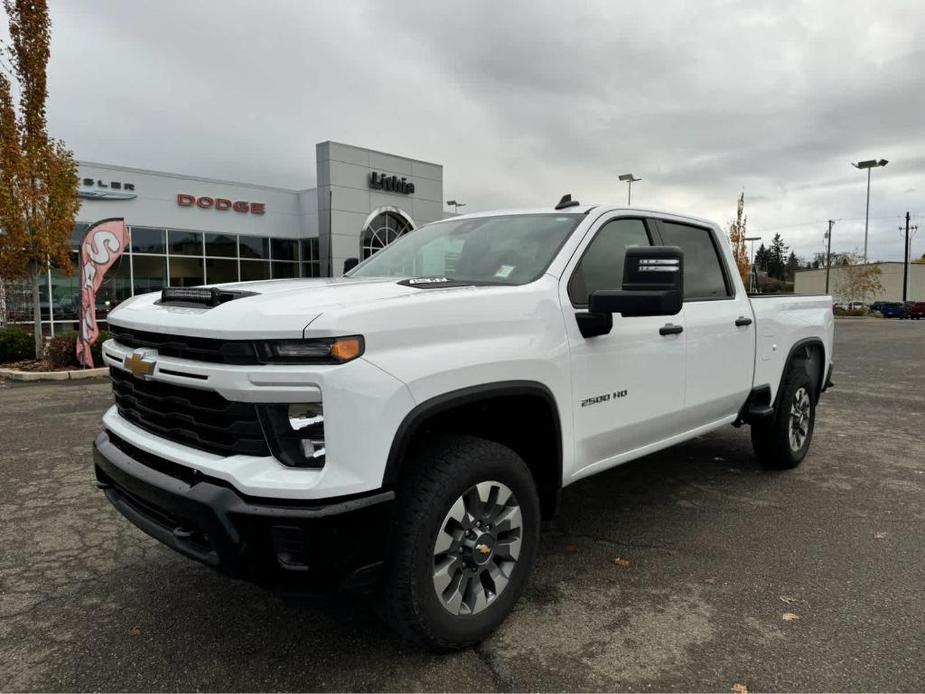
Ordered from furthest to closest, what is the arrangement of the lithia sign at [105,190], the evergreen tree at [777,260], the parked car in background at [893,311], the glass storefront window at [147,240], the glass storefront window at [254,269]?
the evergreen tree at [777,260]
the parked car in background at [893,311]
the glass storefront window at [254,269]
the glass storefront window at [147,240]
the lithia sign at [105,190]

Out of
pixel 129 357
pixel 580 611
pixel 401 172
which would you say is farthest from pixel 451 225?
pixel 401 172

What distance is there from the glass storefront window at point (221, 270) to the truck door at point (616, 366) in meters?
21.2

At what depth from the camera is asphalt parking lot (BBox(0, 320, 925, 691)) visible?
8.41 feet

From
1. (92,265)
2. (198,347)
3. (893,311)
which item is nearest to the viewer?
(198,347)

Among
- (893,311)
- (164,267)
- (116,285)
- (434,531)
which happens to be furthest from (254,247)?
(893,311)

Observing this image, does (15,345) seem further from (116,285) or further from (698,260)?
(698,260)

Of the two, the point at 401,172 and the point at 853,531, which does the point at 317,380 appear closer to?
the point at 853,531

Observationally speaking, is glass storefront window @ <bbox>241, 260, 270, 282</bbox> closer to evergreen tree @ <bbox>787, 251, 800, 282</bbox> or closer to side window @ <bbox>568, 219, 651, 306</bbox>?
side window @ <bbox>568, 219, 651, 306</bbox>

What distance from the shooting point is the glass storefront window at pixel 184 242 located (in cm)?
2159

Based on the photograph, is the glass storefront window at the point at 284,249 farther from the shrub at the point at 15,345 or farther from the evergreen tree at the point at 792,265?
the evergreen tree at the point at 792,265

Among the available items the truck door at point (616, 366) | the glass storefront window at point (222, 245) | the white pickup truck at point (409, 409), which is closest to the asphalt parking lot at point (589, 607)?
the white pickup truck at point (409, 409)

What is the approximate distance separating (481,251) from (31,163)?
11.9m

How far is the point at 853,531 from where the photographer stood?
4.05 m

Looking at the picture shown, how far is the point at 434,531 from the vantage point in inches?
95.6
